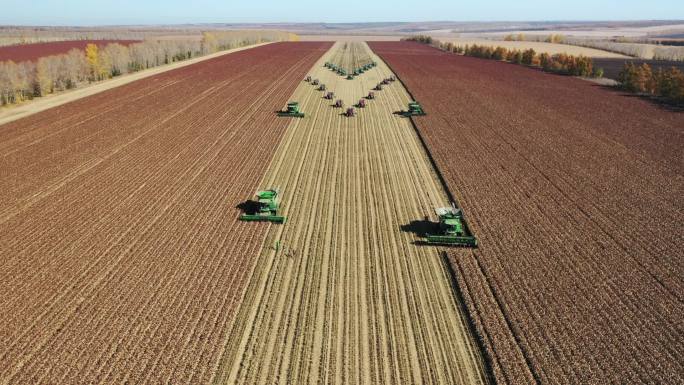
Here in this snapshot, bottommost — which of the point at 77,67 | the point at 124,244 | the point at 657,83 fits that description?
the point at 124,244

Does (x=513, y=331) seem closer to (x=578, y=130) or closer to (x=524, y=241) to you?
(x=524, y=241)

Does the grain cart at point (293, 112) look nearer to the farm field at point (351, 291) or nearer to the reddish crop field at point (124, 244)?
the reddish crop field at point (124, 244)

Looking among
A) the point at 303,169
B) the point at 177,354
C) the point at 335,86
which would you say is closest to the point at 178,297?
the point at 177,354

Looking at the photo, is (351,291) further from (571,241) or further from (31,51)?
(31,51)

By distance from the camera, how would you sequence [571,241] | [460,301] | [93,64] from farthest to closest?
1. [93,64]
2. [571,241]
3. [460,301]

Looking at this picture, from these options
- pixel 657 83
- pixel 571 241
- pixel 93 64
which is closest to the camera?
pixel 571 241

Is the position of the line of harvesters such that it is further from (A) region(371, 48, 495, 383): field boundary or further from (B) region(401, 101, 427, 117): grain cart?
(B) region(401, 101, 427, 117): grain cart

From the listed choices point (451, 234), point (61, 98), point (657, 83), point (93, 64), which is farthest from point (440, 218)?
point (93, 64)
